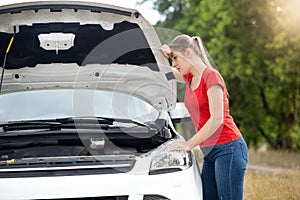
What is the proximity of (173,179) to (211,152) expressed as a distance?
733 millimetres

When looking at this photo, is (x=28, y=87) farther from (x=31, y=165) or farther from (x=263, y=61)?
(x=263, y=61)

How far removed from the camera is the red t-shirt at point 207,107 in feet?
14.3

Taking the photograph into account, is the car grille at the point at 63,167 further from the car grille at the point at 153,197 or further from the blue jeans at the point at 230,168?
the blue jeans at the point at 230,168

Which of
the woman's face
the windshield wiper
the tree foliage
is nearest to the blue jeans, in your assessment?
the woman's face

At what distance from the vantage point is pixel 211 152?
15.1ft

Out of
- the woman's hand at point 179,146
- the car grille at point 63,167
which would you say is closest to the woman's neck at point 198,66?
the woman's hand at point 179,146

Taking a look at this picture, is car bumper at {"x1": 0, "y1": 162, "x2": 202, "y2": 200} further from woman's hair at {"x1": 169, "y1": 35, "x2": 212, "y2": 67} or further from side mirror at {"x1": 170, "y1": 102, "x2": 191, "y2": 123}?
side mirror at {"x1": 170, "y1": 102, "x2": 191, "y2": 123}

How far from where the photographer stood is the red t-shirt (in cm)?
437

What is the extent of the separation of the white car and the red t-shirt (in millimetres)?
252

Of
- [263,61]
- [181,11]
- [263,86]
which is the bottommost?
[263,86]

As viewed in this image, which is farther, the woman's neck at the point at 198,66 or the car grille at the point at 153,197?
the woman's neck at the point at 198,66

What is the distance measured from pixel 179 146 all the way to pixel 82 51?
1511 mm

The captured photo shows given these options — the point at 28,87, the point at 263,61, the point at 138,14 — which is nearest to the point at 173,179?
the point at 138,14

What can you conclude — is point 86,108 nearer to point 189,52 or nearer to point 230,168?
point 189,52
